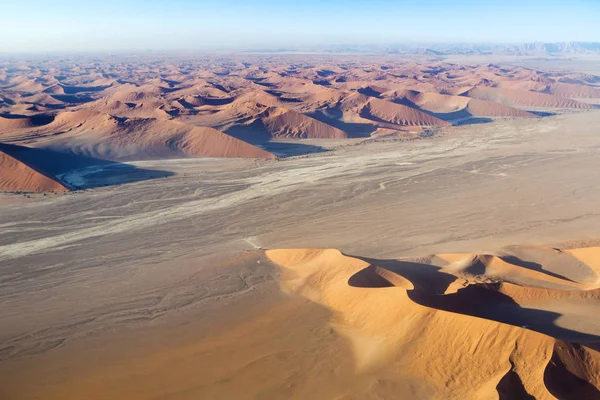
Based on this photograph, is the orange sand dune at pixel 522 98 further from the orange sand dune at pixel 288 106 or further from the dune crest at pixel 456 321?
the dune crest at pixel 456 321

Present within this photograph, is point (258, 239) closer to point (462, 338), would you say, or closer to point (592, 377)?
point (462, 338)

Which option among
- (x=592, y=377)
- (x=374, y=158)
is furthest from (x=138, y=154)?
(x=592, y=377)

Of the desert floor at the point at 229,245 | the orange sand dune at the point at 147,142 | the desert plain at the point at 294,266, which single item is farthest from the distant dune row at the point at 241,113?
the desert floor at the point at 229,245

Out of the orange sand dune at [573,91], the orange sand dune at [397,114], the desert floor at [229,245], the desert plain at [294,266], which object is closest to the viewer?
the desert plain at [294,266]

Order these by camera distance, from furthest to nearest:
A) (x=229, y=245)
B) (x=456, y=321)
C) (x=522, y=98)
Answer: (x=522, y=98) → (x=229, y=245) → (x=456, y=321)

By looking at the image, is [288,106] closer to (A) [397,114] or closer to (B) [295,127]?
(B) [295,127]

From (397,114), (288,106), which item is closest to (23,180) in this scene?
(288,106)

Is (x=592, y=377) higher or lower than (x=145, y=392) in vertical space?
higher
